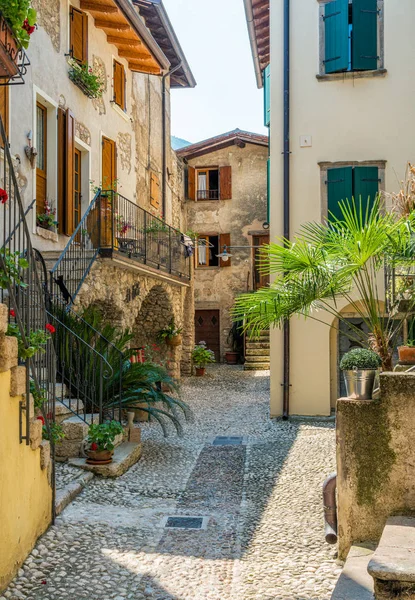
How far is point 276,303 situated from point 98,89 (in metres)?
7.41

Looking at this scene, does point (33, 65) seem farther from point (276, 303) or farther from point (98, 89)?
point (276, 303)

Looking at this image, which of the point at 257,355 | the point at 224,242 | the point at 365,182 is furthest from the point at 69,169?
the point at 224,242

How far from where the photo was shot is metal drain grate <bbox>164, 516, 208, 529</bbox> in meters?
4.83

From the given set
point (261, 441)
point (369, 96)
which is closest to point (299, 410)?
point (261, 441)

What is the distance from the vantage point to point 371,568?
290 centimetres

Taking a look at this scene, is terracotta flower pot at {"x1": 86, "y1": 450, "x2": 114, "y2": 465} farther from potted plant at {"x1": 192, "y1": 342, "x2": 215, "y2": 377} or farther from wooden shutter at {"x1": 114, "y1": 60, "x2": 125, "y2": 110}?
potted plant at {"x1": 192, "y1": 342, "x2": 215, "y2": 377}

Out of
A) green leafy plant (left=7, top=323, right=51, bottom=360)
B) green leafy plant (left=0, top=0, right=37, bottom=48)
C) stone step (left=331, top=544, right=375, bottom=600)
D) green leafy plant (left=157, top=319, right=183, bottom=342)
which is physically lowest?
stone step (left=331, top=544, right=375, bottom=600)

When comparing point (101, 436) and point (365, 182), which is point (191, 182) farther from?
point (101, 436)

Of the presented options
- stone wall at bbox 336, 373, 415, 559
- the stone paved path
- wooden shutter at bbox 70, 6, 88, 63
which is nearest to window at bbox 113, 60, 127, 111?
wooden shutter at bbox 70, 6, 88, 63

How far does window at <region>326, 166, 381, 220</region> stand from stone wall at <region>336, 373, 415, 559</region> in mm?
6639

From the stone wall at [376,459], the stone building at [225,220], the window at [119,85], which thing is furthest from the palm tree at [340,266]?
the stone building at [225,220]

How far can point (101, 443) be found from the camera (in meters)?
5.93

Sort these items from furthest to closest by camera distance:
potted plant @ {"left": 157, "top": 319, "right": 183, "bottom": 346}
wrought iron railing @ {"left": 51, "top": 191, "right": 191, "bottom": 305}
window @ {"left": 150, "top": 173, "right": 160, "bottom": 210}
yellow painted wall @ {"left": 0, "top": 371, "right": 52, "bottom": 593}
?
window @ {"left": 150, "top": 173, "right": 160, "bottom": 210} → potted plant @ {"left": 157, "top": 319, "right": 183, "bottom": 346} → wrought iron railing @ {"left": 51, "top": 191, "right": 191, "bottom": 305} → yellow painted wall @ {"left": 0, "top": 371, "right": 52, "bottom": 593}

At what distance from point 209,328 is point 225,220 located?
3.66 meters
